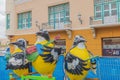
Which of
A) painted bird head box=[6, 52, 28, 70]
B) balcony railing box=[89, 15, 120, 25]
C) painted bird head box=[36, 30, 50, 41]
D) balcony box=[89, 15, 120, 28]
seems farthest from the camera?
balcony railing box=[89, 15, 120, 25]

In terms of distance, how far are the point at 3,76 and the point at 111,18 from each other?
990 cm

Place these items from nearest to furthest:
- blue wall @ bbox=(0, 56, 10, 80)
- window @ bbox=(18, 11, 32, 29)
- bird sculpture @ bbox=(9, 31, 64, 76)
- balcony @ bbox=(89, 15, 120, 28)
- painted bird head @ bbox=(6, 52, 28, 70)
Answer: bird sculpture @ bbox=(9, 31, 64, 76) < painted bird head @ bbox=(6, 52, 28, 70) < blue wall @ bbox=(0, 56, 10, 80) < balcony @ bbox=(89, 15, 120, 28) < window @ bbox=(18, 11, 32, 29)

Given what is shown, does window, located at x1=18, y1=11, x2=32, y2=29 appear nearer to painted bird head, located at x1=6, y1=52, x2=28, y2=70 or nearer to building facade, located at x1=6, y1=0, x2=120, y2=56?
building facade, located at x1=6, y1=0, x2=120, y2=56

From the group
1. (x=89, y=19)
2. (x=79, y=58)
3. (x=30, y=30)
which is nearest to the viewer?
(x=79, y=58)

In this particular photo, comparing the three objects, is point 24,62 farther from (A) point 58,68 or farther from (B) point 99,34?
(B) point 99,34

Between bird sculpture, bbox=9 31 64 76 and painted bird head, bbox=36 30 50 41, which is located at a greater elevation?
painted bird head, bbox=36 30 50 41

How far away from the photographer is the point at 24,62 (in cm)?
595

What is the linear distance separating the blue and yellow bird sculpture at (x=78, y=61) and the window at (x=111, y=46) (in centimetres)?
1116

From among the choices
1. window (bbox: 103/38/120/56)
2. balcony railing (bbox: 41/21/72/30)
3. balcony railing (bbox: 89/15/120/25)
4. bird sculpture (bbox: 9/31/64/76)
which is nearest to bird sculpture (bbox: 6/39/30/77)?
bird sculpture (bbox: 9/31/64/76)

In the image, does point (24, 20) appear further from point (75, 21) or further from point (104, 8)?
point (104, 8)

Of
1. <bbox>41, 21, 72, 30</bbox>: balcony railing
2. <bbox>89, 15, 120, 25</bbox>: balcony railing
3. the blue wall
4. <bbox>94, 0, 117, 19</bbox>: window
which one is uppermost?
<bbox>94, 0, 117, 19</bbox>: window

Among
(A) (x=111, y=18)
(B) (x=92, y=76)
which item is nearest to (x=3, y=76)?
(B) (x=92, y=76)

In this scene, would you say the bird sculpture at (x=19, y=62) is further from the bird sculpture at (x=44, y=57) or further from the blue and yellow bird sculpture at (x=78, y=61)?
the blue and yellow bird sculpture at (x=78, y=61)

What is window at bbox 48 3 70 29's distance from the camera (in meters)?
19.5
